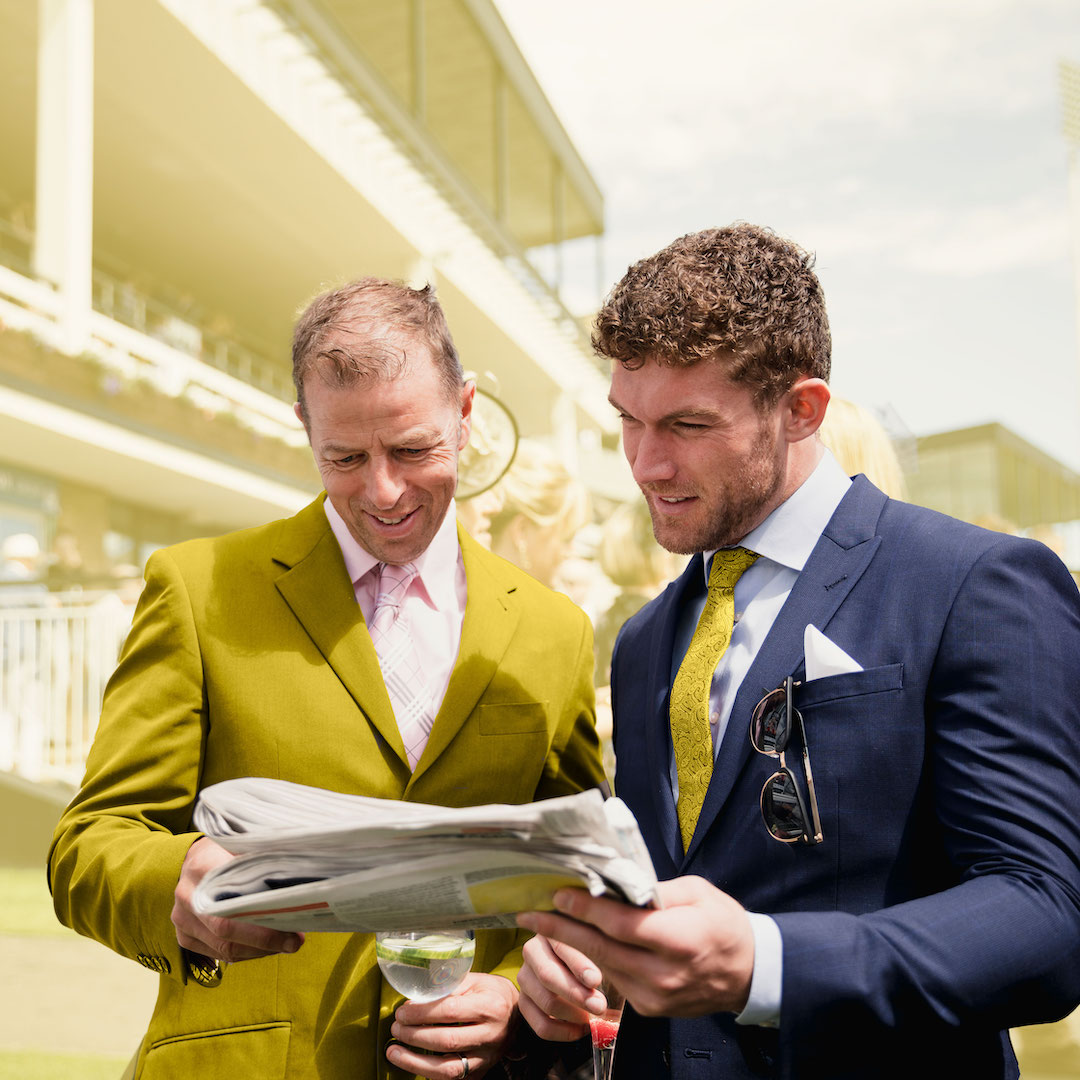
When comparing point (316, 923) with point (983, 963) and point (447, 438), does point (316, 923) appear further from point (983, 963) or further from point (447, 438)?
point (447, 438)

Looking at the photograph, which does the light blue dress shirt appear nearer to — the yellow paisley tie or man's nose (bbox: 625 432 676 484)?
the yellow paisley tie

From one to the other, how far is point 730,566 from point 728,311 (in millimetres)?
370

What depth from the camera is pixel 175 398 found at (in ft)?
31.9

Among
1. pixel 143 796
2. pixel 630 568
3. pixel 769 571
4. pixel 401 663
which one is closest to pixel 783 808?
pixel 769 571

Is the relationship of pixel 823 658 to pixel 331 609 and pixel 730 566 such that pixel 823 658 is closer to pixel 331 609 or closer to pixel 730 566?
pixel 730 566

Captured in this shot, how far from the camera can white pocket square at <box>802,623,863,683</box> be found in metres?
1.26

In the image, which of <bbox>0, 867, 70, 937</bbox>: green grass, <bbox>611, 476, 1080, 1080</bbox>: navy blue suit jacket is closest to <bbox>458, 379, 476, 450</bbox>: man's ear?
<bbox>611, 476, 1080, 1080</bbox>: navy blue suit jacket

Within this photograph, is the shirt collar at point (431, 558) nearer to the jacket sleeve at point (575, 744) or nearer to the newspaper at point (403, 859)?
the jacket sleeve at point (575, 744)

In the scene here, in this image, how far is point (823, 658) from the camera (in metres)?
1.27

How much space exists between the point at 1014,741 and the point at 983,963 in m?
0.24

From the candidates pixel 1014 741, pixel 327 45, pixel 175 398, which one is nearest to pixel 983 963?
pixel 1014 741

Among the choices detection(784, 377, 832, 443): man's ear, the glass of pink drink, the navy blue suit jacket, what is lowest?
the glass of pink drink

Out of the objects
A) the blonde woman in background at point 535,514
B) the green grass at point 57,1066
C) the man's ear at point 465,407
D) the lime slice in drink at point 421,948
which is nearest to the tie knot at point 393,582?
the man's ear at point 465,407

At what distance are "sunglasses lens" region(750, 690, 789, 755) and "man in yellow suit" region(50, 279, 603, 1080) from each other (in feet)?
1.66
